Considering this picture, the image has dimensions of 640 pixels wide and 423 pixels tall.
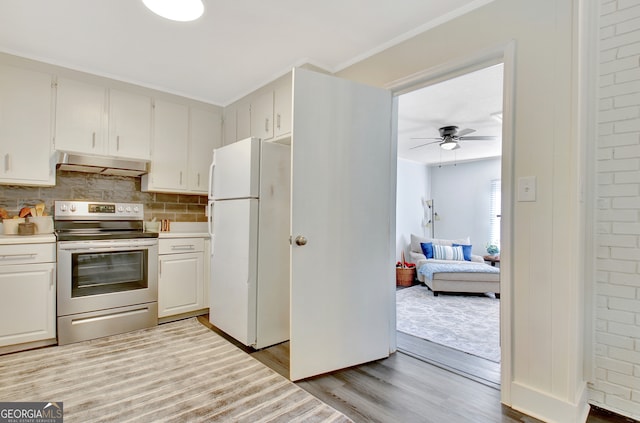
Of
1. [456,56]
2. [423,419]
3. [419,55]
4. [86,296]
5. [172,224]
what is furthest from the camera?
[172,224]

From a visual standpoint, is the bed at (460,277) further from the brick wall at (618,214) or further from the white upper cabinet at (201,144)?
the white upper cabinet at (201,144)

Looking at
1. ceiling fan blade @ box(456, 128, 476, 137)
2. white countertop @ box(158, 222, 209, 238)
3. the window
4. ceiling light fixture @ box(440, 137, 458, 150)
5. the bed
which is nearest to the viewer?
white countertop @ box(158, 222, 209, 238)

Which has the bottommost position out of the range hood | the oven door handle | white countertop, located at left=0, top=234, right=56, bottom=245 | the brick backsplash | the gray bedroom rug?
the gray bedroom rug

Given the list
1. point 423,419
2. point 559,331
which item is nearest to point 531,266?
point 559,331

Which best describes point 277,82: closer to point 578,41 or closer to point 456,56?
point 456,56

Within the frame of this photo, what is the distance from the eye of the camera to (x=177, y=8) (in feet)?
6.53

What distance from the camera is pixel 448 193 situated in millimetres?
7066

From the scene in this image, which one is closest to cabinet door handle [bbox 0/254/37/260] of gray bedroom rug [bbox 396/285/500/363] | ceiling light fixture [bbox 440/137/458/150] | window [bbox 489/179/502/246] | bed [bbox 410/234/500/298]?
gray bedroom rug [bbox 396/285/500/363]

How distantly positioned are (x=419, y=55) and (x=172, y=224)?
2.90 m

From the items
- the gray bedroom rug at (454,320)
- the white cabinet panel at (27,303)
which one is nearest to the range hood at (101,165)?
the white cabinet panel at (27,303)

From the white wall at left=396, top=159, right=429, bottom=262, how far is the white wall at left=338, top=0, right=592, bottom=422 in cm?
455

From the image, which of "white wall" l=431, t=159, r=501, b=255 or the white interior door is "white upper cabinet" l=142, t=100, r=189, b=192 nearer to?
the white interior door

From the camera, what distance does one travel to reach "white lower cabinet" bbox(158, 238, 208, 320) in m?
3.10

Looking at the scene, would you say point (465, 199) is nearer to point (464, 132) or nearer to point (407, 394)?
point (464, 132)
